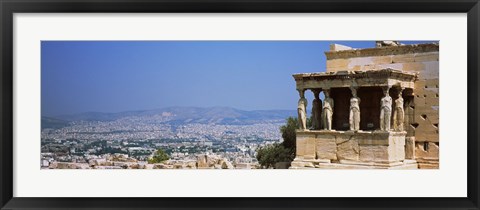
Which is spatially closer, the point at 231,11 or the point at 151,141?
the point at 231,11

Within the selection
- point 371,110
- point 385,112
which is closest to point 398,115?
point 371,110

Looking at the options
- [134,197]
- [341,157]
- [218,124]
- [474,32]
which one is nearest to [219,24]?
[134,197]

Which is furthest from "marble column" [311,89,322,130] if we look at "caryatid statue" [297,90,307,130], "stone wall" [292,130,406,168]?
"stone wall" [292,130,406,168]

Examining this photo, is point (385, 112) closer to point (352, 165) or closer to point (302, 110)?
point (352, 165)

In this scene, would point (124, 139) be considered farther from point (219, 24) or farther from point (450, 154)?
point (450, 154)

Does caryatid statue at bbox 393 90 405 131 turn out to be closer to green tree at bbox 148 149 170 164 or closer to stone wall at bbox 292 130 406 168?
stone wall at bbox 292 130 406 168

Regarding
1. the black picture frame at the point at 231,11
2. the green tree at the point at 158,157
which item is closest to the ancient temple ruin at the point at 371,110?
the green tree at the point at 158,157
